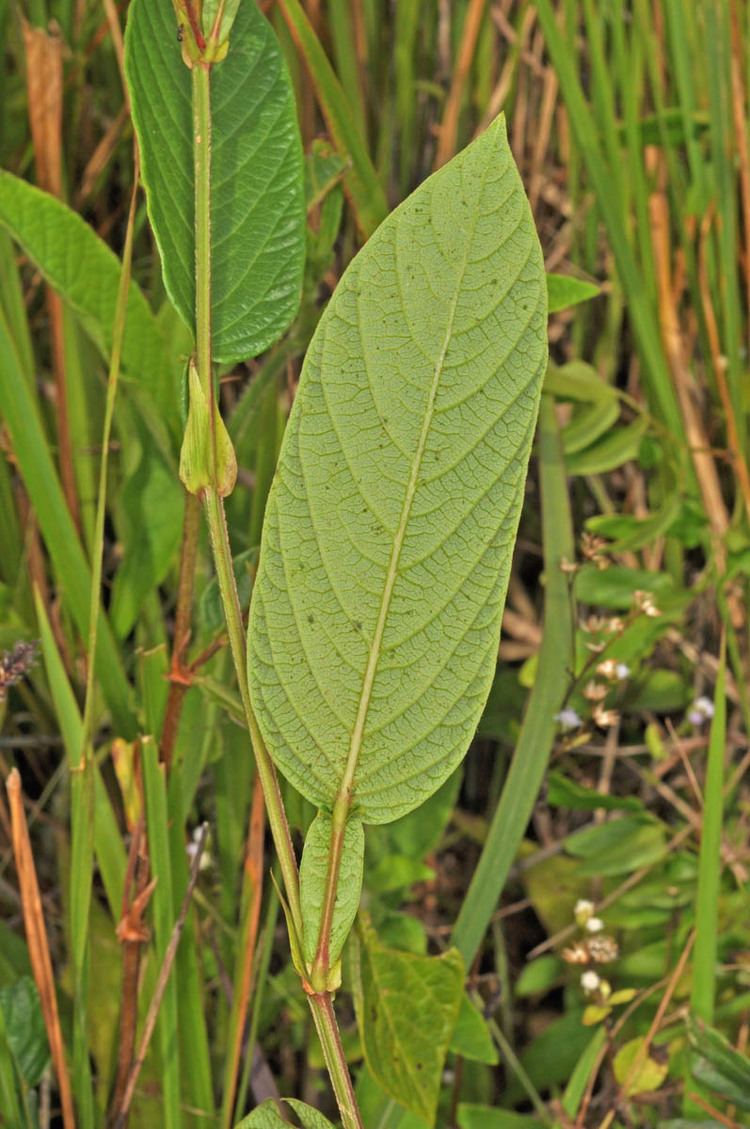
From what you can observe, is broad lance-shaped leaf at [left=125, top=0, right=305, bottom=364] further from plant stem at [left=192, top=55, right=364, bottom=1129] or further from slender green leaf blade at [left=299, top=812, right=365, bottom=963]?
slender green leaf blade at [left=299, top=812, right=365, bottom=963]

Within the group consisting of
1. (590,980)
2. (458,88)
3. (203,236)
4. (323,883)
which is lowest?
(590,980)

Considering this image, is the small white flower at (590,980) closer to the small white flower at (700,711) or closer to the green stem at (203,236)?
the small white flower at (700,711)

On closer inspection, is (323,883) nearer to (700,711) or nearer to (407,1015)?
(407,1015)

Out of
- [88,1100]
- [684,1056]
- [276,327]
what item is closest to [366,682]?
[276,327]

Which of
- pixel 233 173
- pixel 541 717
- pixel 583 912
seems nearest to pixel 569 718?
pixel 541 717

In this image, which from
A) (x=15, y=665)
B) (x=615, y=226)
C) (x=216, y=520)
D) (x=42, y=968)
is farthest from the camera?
(x=615, y=226)

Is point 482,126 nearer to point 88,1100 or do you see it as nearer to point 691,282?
point 691,282

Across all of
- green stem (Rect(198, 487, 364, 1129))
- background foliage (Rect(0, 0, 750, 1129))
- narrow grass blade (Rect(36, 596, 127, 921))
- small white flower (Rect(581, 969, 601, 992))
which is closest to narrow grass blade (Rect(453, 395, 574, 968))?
background foliage (Rect(0, 0, 750, 1129))

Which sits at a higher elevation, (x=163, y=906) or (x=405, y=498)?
(x=405, y=498)
